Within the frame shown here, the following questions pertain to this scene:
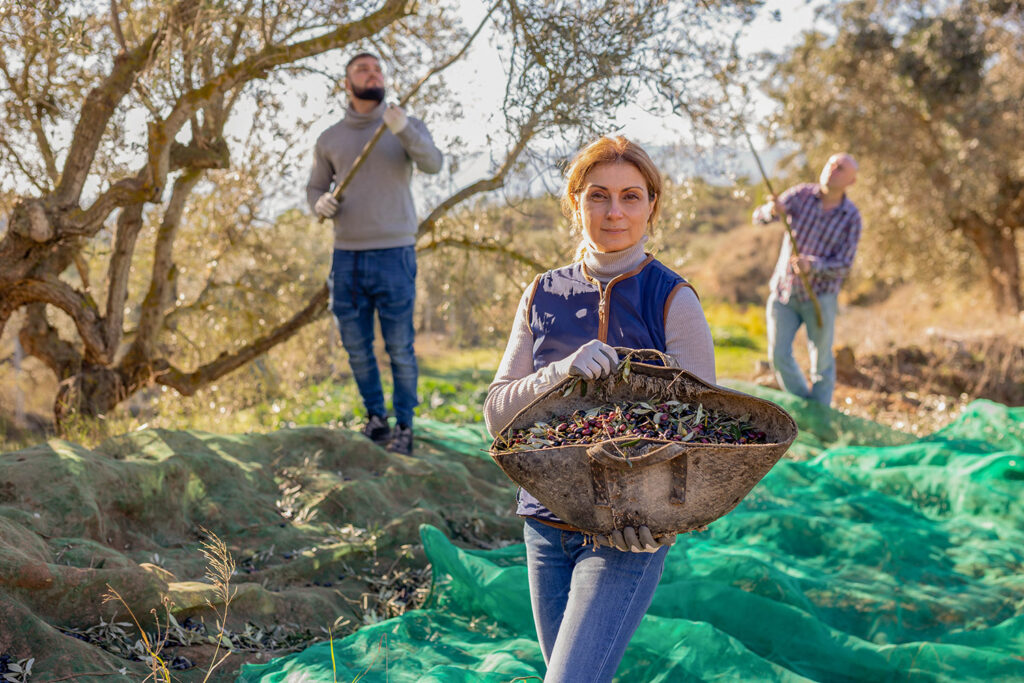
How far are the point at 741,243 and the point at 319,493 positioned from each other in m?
22.7

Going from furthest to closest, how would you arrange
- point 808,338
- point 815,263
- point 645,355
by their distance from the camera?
point 808,338 < point 815,263 < point 645,355

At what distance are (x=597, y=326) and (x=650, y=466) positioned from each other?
1.88ft

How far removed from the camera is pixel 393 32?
22.3 ft

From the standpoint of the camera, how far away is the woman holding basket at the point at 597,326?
7.20ft

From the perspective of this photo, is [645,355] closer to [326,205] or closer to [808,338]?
[326,205]

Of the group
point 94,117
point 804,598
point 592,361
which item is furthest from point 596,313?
point 94,117

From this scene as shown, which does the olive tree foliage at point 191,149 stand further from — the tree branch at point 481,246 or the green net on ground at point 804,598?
the green net on ground at point 804,598

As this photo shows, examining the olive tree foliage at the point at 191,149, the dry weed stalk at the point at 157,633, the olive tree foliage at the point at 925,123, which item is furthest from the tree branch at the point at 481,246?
the olive tree foliage at the point at 925,123

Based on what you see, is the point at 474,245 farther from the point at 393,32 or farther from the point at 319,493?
the point at 319,493

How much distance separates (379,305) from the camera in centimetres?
538

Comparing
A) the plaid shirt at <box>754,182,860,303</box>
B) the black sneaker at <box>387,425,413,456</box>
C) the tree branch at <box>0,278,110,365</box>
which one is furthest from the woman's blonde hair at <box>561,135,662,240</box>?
the plaid shirt at <box>754,182,860,303</box>

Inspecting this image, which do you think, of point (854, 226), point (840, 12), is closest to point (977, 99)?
point (840, 12)

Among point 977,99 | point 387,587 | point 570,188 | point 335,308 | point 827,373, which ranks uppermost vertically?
point 977,99

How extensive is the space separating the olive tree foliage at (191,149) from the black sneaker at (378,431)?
131cm
